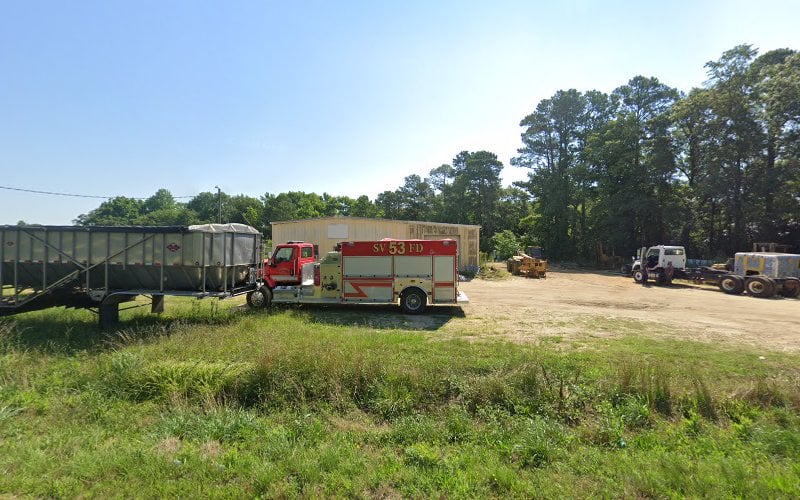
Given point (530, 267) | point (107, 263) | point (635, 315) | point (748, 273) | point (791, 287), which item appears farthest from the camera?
point (530, 267)

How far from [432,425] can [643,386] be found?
10.1 ft

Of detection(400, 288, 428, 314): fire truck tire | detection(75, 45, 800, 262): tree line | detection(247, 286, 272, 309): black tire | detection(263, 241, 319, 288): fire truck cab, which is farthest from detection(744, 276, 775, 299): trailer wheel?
detection(247, 286, 272, 309): black tire

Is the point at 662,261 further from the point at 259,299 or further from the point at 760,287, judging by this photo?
the point at 259,299

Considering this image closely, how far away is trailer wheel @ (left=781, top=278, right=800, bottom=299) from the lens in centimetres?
1655

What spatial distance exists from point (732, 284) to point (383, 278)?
1838 centimetres

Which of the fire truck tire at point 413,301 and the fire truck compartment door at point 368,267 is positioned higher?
the fire truck compartment door at point 368,267

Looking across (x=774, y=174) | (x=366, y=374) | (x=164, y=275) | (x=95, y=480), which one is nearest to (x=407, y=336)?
(x=366, y=374)

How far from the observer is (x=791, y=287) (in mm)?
16594

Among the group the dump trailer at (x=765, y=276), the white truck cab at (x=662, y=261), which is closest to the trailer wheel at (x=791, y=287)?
the dump trailer at (x=765, y=276)

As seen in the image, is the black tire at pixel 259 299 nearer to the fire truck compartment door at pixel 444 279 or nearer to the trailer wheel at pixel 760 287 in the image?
the fire truck compartment door at pixel 444 279

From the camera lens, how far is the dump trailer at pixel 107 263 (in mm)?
9312

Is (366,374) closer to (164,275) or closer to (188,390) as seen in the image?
(188,390)

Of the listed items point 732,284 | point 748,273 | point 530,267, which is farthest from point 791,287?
point 530,267

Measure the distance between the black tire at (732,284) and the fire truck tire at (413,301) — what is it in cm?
1695
